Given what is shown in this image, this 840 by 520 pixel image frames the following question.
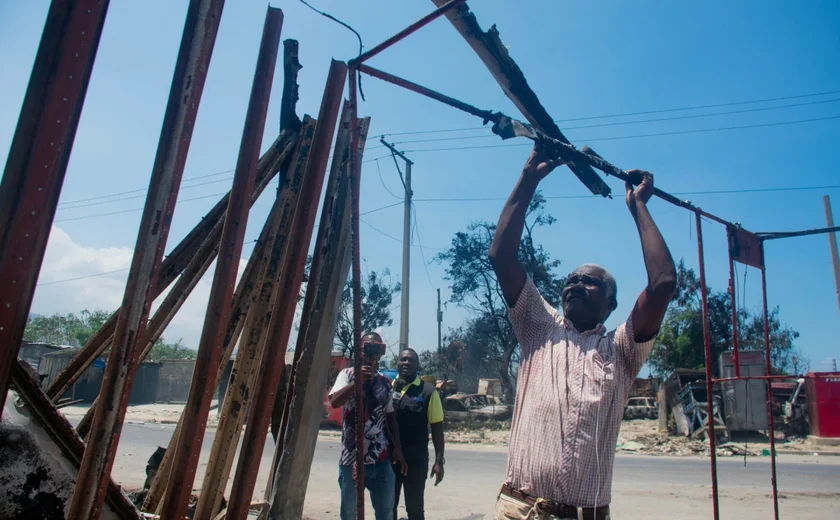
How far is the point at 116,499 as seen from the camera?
1.42 meters

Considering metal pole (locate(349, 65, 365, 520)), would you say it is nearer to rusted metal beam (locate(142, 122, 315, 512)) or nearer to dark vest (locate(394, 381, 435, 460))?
rusted metal beam (locate(142, 122, 315, 512))

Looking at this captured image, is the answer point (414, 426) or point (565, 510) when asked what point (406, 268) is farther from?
point (565, 510)

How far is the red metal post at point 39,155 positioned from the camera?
1022 millimetres

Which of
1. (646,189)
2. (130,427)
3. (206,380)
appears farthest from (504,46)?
→ (130,427)

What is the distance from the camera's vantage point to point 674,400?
15.3 metres

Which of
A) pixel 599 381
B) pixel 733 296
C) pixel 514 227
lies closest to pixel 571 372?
pixel 599 381

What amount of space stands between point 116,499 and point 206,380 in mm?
394

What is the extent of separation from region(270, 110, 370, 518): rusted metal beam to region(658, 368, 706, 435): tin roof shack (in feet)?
49.1

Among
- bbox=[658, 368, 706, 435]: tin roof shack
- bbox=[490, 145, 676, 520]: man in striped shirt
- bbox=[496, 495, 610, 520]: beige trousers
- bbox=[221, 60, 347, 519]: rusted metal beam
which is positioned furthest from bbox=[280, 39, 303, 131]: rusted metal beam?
bbox=[658, 368, 706, 435]: tin roof shack

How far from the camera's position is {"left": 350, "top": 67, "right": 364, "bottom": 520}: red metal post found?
1710mm

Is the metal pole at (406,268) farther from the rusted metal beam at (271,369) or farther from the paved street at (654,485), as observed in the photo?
the rusted metal beam at (271,369)

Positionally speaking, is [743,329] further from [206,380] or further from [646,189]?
[206,380]

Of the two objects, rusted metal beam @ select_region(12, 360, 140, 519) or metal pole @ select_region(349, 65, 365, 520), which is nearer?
rusted metal beam @ select_region(12, 360, 140, 519)

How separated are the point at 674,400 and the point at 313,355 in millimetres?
15695
